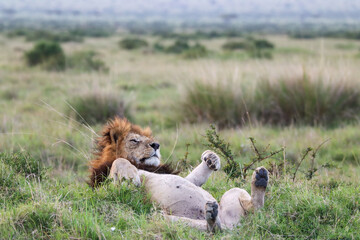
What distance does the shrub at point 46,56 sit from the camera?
17.6 metres

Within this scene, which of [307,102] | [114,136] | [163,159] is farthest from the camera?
[307,102]

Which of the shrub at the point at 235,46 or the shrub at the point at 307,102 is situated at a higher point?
the shrub at the point at 307,102

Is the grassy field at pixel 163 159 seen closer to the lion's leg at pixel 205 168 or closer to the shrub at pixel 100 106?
the shrub at pixel 100 106

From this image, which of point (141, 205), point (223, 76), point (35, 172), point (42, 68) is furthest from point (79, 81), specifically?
point (141, 205)

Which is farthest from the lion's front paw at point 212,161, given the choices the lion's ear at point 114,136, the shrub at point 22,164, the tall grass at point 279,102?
the tall grass at point 279,102

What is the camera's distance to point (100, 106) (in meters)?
10.1

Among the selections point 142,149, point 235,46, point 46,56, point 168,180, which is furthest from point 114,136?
point 235,46

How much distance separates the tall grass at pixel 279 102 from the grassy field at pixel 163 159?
5 cm

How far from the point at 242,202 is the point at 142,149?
926 millimetres

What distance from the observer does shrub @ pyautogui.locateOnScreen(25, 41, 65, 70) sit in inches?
691

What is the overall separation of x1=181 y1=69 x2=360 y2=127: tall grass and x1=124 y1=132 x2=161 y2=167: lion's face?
5.04m

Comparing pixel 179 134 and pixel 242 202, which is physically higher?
pixel 242 202

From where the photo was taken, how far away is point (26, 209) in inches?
138

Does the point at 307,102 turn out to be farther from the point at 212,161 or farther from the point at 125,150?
the point at 125,150
